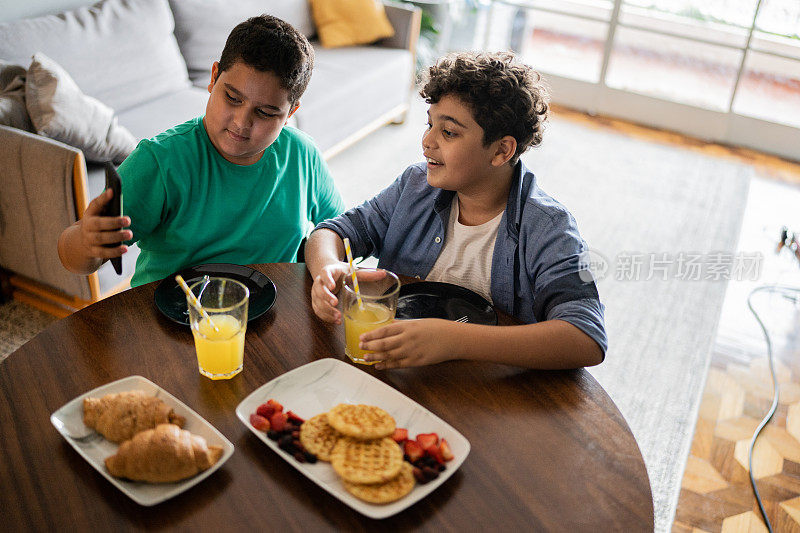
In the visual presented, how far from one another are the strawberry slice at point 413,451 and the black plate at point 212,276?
1.38 ft

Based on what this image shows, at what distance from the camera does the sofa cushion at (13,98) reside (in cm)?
234

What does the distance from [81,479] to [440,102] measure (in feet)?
3.23

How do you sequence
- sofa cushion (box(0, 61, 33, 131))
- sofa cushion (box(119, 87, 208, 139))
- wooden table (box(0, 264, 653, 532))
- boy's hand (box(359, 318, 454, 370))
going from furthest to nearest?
sofa cushion (box(119, 87, 208, 139)) < sofa cushion (box(0, 61, 33, 131)) < boy's hand (box(359, 318, 454, 370)) < wooden table (box(0, 264, 653, 532))

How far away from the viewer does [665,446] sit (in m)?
2.25

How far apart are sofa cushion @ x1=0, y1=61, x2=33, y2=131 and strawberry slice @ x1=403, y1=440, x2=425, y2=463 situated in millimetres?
1954

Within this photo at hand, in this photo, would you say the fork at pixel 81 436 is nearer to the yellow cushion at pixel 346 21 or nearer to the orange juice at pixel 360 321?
the orange juice at pixel 360 321

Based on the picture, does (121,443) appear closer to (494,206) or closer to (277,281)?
(277,281)

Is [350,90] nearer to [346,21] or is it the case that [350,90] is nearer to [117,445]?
[346,21]

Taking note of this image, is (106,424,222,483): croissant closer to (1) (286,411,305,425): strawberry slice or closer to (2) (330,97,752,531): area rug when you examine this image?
(1) (286,411,305,425): strawberry slice

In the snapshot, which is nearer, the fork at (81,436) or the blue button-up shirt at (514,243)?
the fork at (81,436)

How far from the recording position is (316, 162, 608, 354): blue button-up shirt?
1.36m

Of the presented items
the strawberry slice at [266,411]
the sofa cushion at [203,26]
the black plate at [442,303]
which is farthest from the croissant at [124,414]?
the sofa cushion at [203,26]

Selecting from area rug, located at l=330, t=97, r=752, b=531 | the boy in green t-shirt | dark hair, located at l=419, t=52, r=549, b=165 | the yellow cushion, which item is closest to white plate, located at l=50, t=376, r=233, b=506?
the boy in green t-shirt

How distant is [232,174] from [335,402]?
696 mm
